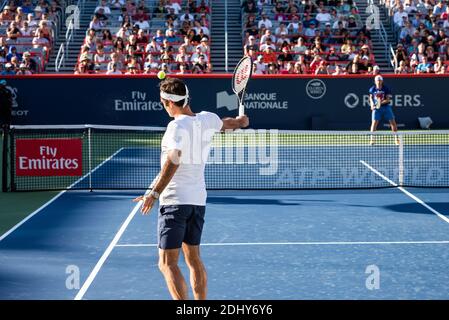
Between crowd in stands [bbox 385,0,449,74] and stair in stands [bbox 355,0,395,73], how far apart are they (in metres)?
0.46

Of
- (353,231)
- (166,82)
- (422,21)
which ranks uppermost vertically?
(422,21)

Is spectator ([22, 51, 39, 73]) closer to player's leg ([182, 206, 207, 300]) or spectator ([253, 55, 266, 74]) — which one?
spectator ([253, 55, 266, 74])

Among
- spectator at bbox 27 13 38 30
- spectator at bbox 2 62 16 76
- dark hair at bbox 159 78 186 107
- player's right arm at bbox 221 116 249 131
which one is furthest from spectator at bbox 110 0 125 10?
dark hair at bbox 159 78 186 107

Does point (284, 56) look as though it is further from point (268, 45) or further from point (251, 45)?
point (251, 45)

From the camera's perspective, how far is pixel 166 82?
673 cm

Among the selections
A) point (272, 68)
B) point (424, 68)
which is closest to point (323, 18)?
point (272, 68)

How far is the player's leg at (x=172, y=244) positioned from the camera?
257 inches

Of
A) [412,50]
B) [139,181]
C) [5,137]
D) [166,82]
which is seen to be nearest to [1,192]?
[5,137]

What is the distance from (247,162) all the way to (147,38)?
10.2m

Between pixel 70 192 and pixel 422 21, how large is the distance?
63.3 feet

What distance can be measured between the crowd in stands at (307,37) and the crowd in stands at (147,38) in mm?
1713

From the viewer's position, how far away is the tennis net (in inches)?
571

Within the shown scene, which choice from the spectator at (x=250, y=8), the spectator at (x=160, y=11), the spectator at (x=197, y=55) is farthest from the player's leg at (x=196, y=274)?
the spectator at (x=250, y=8)

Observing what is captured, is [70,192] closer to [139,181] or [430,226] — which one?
[139,181]
